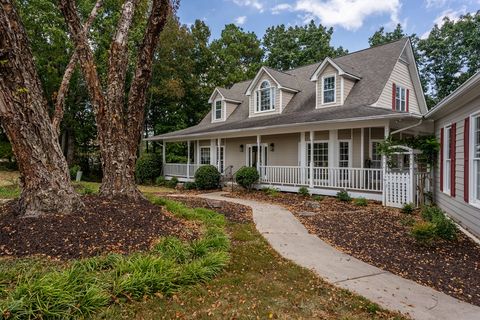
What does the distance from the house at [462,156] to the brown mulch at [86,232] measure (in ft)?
18.7

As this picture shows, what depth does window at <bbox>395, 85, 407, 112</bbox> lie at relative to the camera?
45.8 ft

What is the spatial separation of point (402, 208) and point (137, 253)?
8063 mm

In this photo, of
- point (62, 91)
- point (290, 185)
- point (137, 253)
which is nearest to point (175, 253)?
point (137, 253)

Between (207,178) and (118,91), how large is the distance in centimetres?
856

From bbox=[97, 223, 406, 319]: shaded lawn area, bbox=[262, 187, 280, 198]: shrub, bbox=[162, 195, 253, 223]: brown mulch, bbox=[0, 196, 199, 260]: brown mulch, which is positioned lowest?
bbox=[97, 223, 406, 319]: shaded lawn area

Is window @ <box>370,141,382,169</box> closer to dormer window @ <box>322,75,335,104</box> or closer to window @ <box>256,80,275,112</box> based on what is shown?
dormer window @ <box>322,75,335,104</box>

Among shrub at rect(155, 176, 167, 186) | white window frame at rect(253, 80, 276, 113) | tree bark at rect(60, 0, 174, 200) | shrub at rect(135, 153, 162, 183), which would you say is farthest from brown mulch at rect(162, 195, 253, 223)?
shrub at rect(135, 153, 162, 183)

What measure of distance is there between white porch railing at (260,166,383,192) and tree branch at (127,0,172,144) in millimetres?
7562

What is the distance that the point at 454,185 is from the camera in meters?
7.47

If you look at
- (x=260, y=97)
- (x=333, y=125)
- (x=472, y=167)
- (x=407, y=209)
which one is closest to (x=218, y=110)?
(x=260, y=97)

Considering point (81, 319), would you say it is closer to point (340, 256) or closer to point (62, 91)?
point (340, 256)

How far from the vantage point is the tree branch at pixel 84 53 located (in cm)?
688

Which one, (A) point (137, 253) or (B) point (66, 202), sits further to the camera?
(B) point (66, 202)

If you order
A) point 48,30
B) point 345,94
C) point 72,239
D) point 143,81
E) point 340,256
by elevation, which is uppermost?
point 48,30
